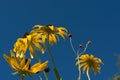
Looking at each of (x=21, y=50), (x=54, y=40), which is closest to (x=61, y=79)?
(x=21, y=50)

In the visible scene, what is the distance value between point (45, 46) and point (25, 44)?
60 cm

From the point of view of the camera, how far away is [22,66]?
3.58 meters

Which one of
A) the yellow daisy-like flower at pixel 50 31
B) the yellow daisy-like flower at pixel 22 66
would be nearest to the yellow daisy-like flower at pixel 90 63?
the yellow daisy-like flower at pixel 50 31

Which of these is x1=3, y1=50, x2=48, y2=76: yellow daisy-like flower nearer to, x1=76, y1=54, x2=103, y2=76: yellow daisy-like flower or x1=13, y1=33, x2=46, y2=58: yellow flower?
x1=13, y1=33, x2=46, y2=58: yellow flower

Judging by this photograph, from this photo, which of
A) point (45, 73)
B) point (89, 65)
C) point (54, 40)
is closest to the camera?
point (45, 73)

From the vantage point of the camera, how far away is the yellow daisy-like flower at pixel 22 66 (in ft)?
11.1

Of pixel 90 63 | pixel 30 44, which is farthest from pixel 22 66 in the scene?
pixel 90 63

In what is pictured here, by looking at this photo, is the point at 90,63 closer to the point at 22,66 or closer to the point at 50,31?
the point at 50,31

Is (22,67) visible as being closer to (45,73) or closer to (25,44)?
(45,73)

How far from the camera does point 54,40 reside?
5.44 meters

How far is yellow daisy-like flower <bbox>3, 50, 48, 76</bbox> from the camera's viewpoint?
340cm

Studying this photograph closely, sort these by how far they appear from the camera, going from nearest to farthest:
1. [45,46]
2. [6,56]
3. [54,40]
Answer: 1. [6,56]
2. [45,46]
3. [54,40]

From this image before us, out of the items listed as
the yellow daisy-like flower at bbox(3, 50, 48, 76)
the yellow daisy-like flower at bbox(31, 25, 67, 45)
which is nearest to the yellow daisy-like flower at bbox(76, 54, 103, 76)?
the yellow daisy-like flower at bbox(31, 25, 67, 45)

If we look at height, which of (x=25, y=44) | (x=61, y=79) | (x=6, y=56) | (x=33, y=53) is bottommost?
(x=61, y=79)
